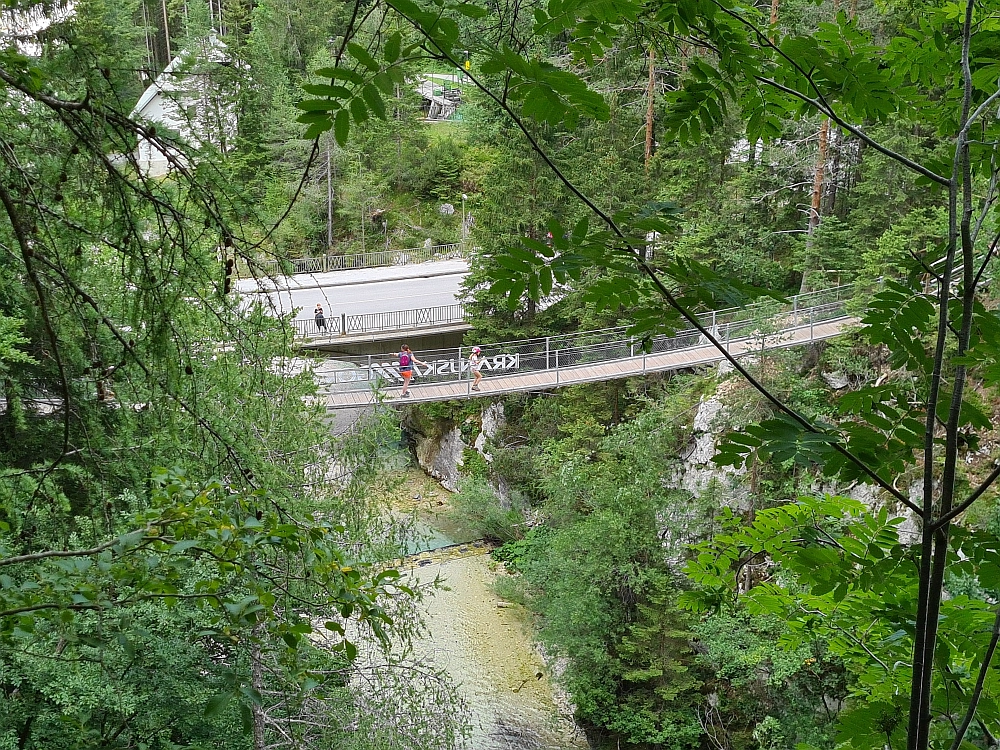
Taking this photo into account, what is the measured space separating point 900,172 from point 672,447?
5.54 meters

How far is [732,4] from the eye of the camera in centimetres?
149

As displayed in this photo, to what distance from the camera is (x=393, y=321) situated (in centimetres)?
1642

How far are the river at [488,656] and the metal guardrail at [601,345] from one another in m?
2.15

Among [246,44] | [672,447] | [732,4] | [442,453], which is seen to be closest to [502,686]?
[672,447]

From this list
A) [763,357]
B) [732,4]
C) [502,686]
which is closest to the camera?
[732,4]

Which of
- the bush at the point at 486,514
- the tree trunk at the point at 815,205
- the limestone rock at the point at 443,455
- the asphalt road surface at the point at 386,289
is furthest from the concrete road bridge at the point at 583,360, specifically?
the limestone rock at the point at 443,455

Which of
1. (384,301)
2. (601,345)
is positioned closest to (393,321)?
(384,301)

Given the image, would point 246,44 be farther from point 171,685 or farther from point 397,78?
point 397,78

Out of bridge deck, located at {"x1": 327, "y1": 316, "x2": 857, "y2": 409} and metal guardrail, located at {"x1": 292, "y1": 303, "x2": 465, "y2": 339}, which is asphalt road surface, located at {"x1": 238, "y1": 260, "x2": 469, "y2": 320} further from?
bridge deck, located at {"x1": 327, "y1": 316, "x2": 857, "y2": 409}

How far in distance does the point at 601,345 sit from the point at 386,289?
786cm

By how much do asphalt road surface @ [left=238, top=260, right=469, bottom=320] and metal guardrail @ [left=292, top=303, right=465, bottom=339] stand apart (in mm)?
439

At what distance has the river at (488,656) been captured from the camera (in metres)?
9.55

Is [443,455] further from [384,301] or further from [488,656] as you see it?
[488,656]

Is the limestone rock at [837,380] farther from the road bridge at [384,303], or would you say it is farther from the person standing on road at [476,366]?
the road bridge at [384,303]
